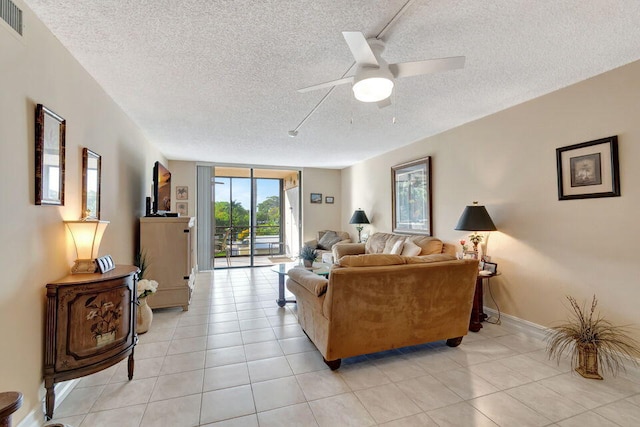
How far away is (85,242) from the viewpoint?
2107 millimetres

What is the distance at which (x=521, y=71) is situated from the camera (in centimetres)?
245

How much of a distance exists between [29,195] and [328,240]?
216 inches

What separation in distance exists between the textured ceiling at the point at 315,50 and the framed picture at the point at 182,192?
9.28 ft

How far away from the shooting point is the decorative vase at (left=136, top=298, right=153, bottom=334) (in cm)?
310

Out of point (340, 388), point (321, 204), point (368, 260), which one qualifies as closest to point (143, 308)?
point (340, 388)

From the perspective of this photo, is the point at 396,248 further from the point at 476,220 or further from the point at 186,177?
the point at 186,177

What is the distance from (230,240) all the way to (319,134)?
12.7 feet

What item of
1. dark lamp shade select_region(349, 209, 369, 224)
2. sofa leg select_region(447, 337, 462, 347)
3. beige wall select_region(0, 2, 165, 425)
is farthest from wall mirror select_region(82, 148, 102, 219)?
dark lamp shade select_region(349, 209, 369, 224)

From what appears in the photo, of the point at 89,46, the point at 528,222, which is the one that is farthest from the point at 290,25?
the point at 528,222

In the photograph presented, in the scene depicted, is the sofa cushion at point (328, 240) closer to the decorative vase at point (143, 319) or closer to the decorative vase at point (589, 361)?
the decorative vase at point (143, 319)

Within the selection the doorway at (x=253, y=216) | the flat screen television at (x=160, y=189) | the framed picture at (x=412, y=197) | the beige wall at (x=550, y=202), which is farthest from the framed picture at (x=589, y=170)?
the doorway at (x=253, y=216)

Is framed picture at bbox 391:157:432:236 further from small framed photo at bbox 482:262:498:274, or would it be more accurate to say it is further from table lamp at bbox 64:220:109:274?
table lamp at bbox 64:220:109:274

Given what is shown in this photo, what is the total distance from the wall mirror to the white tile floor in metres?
1.32

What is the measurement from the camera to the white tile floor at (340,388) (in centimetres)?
182
